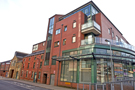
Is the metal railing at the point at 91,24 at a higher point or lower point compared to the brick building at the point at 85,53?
higher

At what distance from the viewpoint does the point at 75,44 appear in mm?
21156

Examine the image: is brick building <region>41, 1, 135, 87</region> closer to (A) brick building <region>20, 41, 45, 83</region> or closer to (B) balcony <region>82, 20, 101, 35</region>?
(B) balcony <region>82, 20, 101, 35</region>

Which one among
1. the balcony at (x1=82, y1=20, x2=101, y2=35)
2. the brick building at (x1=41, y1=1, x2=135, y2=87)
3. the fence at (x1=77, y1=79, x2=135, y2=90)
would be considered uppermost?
the balcony at (x1=82, y1=20, x2=101, y2=35)

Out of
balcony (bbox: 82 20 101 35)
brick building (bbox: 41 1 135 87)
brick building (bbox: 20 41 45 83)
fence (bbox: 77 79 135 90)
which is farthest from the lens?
brick building (bbox: 20 41 45 83)

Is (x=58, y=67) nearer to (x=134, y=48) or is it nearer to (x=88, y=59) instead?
(x=88, y=59)


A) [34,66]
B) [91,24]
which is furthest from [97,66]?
[34,66]

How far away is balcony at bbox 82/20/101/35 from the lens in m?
19.4

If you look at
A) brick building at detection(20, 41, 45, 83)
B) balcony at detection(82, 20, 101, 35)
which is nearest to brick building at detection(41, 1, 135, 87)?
balcony at detection(82, 20, 101, 35)

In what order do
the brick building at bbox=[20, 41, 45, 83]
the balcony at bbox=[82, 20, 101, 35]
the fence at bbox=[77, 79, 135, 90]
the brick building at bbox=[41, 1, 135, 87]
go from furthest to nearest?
the brick building at bbox=[20, 41, 45, 83]
the balcony at bbox=[82, 20, 101, 35]
the brick building at bbox=[41, 1, 135, 87]
the fence at bbox=[77, 79, 135, 90]

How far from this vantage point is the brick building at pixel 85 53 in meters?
16.9

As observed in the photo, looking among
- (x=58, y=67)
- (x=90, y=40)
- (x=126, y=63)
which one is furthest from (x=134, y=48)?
(x=58, y=67)

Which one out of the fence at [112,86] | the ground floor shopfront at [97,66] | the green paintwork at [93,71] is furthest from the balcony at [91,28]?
the fence at [112,86]

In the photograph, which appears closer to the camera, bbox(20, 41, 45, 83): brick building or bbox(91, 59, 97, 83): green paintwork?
bbox(91, 59, 97, 83): green paintwork

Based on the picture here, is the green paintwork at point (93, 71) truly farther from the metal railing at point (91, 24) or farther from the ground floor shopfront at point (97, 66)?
the metal railing at point (91, 24)
